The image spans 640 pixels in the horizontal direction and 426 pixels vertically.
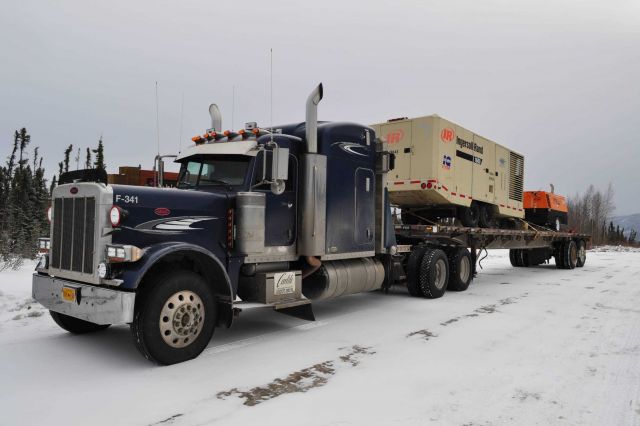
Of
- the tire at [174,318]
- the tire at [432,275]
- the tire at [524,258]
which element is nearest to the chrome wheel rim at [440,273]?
the tire at [432,275]

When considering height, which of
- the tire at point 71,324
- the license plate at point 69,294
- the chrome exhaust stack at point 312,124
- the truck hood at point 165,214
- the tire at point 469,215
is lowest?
the tire at point 71,324

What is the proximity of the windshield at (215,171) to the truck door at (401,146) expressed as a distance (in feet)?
17.3

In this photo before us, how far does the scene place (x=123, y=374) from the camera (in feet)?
15.3

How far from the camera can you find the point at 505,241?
44.0 feet

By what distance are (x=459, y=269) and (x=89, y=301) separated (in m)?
8.09

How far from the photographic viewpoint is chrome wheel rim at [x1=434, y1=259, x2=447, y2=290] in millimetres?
9820

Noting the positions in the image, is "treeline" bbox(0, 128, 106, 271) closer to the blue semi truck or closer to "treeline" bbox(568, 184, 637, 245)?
the blue semi truck

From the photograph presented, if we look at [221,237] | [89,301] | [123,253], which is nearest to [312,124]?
[221,237]

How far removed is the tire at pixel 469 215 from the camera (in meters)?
11.8

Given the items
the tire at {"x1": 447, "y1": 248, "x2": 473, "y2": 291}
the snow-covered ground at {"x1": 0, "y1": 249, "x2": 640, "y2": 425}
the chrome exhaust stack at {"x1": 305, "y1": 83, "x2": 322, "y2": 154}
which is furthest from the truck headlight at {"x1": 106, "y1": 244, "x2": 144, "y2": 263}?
the tire at {"x1": 447, "y1": 248, "x2": 473, "y2": 291}

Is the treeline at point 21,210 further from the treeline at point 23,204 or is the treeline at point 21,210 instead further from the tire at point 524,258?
the tire at point 524,258

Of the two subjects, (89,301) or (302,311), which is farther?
(302,311)

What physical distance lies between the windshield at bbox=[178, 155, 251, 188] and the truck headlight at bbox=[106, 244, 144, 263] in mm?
1692

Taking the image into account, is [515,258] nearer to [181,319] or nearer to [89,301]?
[181,319]
